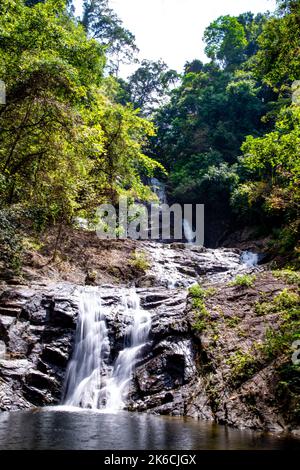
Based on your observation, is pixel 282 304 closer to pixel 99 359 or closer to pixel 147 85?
pixel 99 359

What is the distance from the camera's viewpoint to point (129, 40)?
42.1 metres

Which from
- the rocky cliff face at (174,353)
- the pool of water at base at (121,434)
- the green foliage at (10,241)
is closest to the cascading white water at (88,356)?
the rocky cliff face at (174,353)

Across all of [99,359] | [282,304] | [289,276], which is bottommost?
[99,359]

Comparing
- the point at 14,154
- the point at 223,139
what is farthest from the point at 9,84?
the point at 223,139

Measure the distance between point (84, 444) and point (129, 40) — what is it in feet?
144

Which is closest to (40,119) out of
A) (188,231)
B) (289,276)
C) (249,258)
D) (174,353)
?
(174,353)

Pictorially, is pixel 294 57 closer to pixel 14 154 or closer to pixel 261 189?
pixel 14 154

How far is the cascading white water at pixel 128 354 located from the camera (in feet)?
27.8

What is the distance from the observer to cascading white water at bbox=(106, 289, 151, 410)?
27.8 ft

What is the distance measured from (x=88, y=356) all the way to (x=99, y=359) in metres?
0.27

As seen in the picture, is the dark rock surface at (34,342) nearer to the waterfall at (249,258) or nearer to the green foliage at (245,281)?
the green foliage at (245,281)

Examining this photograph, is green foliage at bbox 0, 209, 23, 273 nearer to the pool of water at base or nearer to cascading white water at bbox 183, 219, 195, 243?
the pool of water at base

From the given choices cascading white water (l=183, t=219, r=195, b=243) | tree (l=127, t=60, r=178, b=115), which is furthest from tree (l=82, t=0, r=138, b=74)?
cascading white water (l=183, t=219, r=195, b=243)

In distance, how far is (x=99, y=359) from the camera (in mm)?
9375
